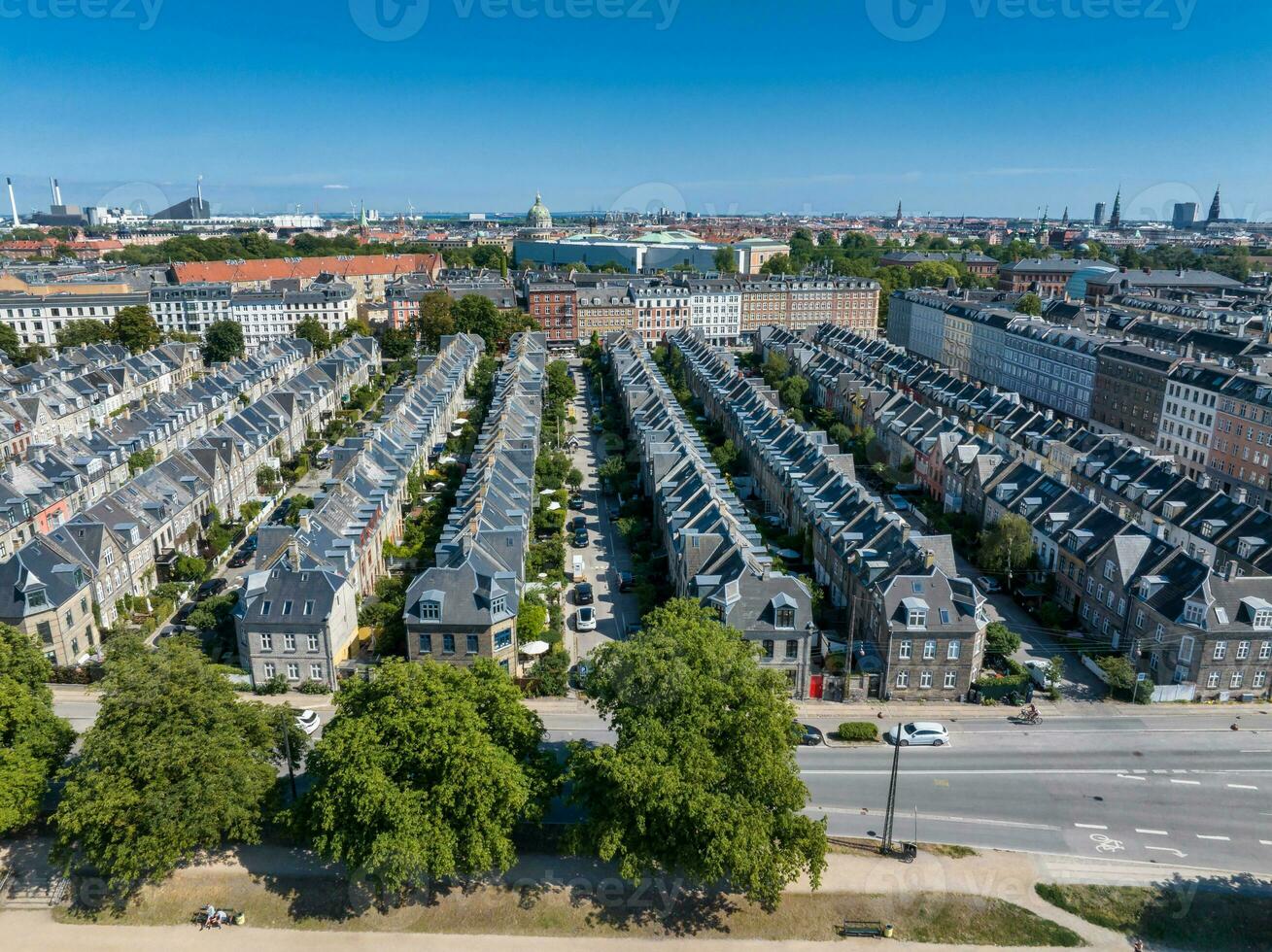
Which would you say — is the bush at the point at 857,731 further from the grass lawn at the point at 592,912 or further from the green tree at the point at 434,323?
the green tree at the point at 434,323

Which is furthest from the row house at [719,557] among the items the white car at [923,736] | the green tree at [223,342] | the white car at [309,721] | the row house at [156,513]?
the green tree at [223,342]

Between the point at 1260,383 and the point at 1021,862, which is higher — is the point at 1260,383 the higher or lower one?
the higher one

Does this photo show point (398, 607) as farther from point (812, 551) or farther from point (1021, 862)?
point (1021, 862)

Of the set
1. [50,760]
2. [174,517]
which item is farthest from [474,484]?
[50,760]

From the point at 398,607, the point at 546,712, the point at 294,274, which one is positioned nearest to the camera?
the point at 546,712

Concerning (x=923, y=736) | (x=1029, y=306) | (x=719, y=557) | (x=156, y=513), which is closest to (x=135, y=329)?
(x=156, y=513)

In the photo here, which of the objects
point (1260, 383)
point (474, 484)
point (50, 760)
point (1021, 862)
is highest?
point (1260, 383)

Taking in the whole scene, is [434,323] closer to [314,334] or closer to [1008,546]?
[314,334]

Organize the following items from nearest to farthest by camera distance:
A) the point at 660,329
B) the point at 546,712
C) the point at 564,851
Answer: the point at 564,851 → the point at 546,712 → the point at 660,329
